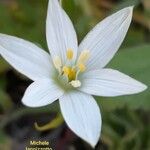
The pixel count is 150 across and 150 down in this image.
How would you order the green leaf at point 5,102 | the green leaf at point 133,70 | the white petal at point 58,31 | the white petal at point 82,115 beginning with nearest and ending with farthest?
1. the white petal at point 82,115
2. the white petal at point 58,31
3. the green leaf at point 133,70
4. the green leaf at point 5,102

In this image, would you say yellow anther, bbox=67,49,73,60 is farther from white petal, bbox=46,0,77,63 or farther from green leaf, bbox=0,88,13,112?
green leaf, bbox=0,88,13,112

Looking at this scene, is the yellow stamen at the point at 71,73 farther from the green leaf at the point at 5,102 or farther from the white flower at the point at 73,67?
the green leaf at the point at 5,102

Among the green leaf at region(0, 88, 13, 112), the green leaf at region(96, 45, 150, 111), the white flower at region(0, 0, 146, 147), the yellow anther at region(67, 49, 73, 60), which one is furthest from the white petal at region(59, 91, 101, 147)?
the green leaf at region(0, 88, 13, 112)

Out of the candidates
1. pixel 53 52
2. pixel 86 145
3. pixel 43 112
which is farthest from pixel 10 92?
pixel 53 52

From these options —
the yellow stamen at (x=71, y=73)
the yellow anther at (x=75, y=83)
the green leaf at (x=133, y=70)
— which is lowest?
the green leaf at (x=133, y=70)

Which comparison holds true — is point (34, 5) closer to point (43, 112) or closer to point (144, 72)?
point (43, 112)

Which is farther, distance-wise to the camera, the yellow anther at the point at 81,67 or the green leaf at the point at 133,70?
the green leaf at the point at 133,70

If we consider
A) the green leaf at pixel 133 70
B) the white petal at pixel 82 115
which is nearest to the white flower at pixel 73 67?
the white petal at pixel 82 115

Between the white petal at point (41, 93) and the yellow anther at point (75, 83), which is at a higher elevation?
the white petal at point (41, 93)
